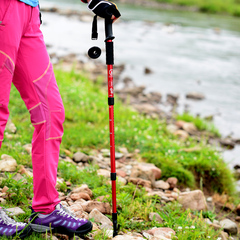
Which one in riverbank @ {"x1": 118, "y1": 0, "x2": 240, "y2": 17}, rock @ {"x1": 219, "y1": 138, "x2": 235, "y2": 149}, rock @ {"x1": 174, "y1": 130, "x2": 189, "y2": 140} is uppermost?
riverbank @ {"x1": 118, "y1": 0, "x2": 240, "y2": 17}

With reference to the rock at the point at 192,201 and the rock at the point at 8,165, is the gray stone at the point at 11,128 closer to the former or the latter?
the rock at the point at 8,165

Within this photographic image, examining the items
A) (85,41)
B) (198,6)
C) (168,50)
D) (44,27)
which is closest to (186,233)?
(168,50)

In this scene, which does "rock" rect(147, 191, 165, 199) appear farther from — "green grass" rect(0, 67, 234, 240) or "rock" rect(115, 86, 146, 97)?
"rock" rect(115, 86, 146, 97)

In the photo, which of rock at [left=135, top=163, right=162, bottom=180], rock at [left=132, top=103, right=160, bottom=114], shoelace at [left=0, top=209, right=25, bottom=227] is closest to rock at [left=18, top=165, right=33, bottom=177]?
shoelace at [left=0, top=209, right=25, bottom=227]

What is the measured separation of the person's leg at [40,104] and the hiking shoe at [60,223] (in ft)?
0.17

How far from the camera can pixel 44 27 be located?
21391 millimetres

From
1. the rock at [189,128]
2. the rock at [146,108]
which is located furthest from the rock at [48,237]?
the rock at [146,108]

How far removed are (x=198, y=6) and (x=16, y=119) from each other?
149ft

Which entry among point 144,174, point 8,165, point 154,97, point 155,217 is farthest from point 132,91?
point 155,217

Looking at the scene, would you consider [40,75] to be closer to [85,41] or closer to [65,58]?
[65,58]

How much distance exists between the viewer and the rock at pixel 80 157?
15.8 feet

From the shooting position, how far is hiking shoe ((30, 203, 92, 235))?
9.05 feet

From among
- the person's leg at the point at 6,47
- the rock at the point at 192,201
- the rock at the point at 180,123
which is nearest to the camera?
the person's leg at the point at 6,47

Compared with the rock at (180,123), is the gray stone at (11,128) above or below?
above
